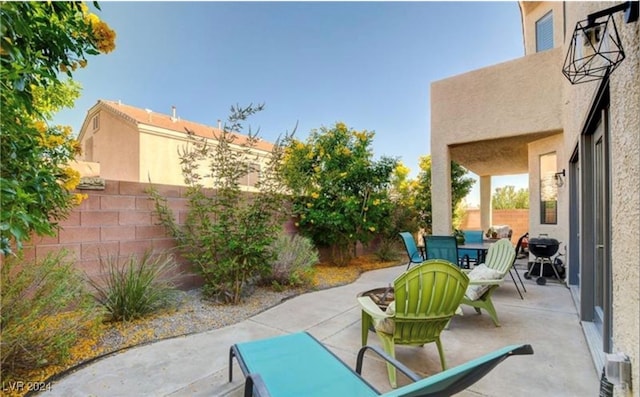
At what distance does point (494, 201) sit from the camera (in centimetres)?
1630

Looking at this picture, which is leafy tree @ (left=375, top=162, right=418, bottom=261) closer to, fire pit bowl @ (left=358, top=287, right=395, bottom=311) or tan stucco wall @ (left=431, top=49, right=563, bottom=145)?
tan stucco wall @ (left=431, top=49, right=563, bottom=145)

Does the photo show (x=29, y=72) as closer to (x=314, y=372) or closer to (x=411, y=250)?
(x=314, y=372)

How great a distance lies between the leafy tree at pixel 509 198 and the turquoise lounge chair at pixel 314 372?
50.6 ft

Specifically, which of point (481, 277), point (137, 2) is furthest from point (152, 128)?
point (481, 277)

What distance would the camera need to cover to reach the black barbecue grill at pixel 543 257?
6.47 metres

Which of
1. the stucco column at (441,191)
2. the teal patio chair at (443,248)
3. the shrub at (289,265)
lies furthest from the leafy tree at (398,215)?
the shrub at (289,265)

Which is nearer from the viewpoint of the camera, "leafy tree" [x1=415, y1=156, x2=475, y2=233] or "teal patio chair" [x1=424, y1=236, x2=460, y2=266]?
"teal patio chair" [x1=424, y1=236, x2=460, y2=266]

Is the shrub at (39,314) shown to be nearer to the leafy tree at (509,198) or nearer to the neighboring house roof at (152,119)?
the neighboring house roof at (152,119)

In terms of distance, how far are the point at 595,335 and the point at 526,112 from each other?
563 cm

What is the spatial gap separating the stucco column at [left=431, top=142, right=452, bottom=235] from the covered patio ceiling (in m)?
0.41

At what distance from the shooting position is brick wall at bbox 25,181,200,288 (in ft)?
14.4

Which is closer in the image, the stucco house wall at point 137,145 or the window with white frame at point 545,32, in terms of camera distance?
the window with white frame at point 545,32

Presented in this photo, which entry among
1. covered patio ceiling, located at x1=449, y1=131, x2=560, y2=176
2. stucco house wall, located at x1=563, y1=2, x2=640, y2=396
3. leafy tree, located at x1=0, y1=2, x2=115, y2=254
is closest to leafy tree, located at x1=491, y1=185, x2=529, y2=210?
covered patio ceiling, located at x1=449, y1=131, x2=560, y2=176

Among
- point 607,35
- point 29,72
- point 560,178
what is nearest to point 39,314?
point 29,72
